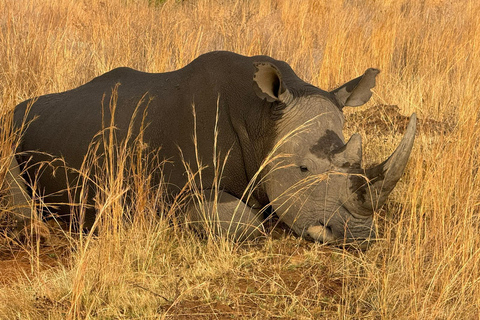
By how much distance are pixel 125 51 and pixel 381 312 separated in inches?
206

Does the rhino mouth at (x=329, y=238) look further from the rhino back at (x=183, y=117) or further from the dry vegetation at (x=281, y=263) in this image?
the rhino back at (x=183, y=117)

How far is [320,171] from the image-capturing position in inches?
159

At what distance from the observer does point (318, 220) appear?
13.1 feet

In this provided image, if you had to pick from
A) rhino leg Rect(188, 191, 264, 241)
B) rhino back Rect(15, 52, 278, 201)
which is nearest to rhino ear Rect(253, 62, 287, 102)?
rhino back Rect(15, 52, 278, 201)

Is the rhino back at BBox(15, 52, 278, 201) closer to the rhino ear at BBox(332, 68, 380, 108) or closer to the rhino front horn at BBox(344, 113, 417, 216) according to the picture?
the rhino ear at BBox(332, 68, 380, 108)

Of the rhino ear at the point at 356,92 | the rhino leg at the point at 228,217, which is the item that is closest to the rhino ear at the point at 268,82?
the rhino ear at the point at 356,92

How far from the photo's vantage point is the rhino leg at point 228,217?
4145mm

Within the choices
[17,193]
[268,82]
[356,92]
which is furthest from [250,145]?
[17,193]

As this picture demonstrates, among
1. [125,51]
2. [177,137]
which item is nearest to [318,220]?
[177,137]

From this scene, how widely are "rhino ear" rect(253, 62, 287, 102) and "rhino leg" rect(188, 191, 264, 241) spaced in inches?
26.0

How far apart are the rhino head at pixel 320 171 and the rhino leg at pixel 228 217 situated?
0.17 meters

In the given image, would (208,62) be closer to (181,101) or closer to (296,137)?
(181,101)

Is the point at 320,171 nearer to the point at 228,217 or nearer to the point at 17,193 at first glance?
the point at 228,217

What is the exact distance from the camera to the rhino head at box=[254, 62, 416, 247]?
3904mm
